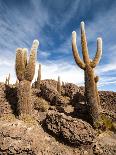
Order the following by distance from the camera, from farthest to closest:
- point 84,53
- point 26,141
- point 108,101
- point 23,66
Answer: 1. point 108,101
2. point 84,53
3. point 23,66
4. point 26,141

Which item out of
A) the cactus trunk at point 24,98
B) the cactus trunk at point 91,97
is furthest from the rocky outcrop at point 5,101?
the cactus trunk at point 91,97

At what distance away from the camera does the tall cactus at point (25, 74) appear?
14344 mm

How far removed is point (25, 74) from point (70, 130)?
454 cm

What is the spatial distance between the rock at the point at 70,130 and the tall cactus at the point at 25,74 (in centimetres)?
220

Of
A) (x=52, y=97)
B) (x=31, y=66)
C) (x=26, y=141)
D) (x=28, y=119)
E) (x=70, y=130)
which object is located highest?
(x=31, y=66)

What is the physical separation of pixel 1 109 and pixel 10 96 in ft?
5.63

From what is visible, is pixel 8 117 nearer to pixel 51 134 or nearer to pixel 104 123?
pixel 51 134

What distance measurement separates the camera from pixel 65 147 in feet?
40.3

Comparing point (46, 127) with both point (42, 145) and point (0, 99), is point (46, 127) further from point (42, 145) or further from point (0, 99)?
point (0, 99)

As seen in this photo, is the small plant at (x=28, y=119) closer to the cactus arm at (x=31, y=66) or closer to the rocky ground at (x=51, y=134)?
the rocky ground at (x=51, y=134)

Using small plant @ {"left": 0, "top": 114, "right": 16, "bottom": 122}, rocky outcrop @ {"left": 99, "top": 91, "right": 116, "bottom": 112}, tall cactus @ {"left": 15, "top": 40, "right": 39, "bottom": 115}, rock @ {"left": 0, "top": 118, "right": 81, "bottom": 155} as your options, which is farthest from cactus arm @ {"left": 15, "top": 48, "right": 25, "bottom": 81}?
rocky outcrop @ {"left": 99, "top": 91, "right": 116, "bottom": 112}

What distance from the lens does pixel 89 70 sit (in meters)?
14.9

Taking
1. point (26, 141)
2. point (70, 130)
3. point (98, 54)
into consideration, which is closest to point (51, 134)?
point (70, 130)

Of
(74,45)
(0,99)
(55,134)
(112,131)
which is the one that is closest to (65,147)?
(55,134)
